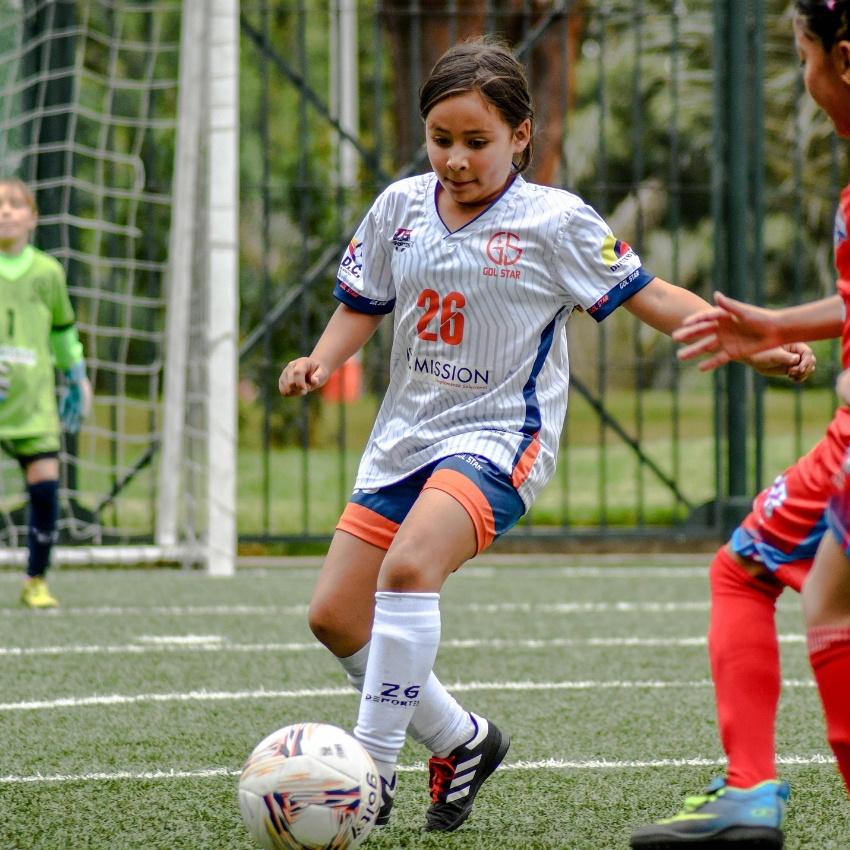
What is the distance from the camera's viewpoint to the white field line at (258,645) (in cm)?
485

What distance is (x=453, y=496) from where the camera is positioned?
8.51 ft

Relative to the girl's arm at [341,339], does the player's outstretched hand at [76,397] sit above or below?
below

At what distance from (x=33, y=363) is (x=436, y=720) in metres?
3.69

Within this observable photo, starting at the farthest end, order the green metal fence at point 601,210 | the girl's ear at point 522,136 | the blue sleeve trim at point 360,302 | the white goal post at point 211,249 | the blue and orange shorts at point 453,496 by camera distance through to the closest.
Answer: the green metal fence at point 601,210 → the white goal post at point 211,249 → the blue sleeve trim at point 360,302 → the girl's ear at point 522,136 → the blue and orange shorts at point 453,496

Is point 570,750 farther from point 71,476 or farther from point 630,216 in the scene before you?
point 630,216

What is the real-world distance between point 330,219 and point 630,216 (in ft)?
56.1

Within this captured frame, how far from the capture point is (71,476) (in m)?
7.68

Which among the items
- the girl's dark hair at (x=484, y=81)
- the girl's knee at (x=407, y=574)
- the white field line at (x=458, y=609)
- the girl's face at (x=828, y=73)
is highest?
the girl's dark hair at (x=484, y=81)

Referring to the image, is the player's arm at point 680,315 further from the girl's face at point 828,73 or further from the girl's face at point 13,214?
the girl's face at point 13,214

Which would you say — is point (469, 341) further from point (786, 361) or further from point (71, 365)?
point (71, 365)

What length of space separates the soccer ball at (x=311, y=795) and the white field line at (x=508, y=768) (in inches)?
30.1

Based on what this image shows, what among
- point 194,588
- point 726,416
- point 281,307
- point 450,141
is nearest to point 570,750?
point 450,141

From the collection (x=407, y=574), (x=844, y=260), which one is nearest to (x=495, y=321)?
(x=407, y=574)

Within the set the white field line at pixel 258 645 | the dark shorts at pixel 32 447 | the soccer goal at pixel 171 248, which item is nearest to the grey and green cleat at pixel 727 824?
the white field line at pixel 258 645
